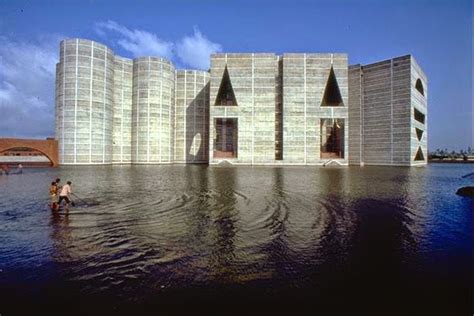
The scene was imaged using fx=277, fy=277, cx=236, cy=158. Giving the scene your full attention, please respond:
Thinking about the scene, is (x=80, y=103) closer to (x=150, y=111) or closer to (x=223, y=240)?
(x=150, y=111)

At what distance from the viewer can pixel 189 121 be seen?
2822 inches

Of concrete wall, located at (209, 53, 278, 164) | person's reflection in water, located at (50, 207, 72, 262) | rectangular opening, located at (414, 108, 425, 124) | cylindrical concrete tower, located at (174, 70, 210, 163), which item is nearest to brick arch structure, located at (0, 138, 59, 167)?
cylindrical concrete tower, located at (174, 70, 210, 163)

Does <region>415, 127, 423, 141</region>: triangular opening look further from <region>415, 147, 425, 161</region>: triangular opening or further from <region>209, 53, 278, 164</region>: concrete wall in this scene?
<region>209, 53, 278, 164</region>: concrete wall

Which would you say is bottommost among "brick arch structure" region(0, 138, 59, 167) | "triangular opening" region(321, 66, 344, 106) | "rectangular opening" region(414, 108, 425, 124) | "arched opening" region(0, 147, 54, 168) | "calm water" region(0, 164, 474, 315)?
"calm water" region(0, 164, 474, 315)

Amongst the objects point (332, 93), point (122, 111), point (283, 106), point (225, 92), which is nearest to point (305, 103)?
point (283, 106)

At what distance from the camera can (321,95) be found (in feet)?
180

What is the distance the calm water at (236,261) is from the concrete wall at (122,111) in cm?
5613

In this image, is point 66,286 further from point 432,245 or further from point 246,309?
point 432,245

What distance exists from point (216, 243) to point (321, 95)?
52.1 m

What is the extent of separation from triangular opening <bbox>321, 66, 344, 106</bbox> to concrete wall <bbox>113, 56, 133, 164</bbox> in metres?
45.0

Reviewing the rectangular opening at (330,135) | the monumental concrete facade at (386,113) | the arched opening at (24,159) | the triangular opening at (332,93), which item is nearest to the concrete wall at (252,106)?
the triangular opening at (332,93)

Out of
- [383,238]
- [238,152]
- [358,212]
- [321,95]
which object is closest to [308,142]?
[321,95]

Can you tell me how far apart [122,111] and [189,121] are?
1612 centimetres

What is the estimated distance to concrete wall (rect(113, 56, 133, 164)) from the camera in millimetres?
64812
